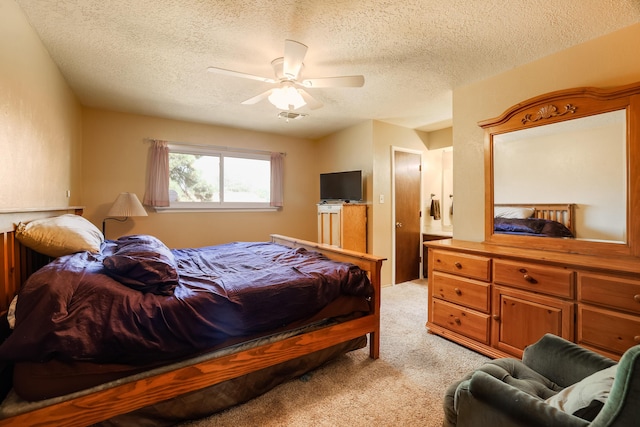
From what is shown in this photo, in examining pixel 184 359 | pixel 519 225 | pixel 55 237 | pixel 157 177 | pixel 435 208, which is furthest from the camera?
pixel 435 208

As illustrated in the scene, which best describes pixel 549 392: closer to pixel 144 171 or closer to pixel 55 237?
pixel 55 237

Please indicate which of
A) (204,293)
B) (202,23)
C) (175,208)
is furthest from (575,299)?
(175,208)

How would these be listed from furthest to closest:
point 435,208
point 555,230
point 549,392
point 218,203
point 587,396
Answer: point 435,208, point 218,203, point 555,230, point 549,392, point 587,396

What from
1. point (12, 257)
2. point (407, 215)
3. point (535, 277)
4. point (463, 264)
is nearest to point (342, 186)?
point (407, 215)

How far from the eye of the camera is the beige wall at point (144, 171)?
11.6 ft

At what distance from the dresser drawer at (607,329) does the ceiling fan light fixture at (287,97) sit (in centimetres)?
247

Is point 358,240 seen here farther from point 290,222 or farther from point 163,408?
→ point 163,408


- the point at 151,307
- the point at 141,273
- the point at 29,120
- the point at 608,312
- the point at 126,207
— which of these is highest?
the point at 29,120

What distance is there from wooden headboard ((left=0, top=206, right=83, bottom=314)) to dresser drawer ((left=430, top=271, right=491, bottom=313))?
2905 millimetres

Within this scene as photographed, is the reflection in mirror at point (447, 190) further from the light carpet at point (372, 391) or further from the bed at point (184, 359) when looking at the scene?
the bed at point (184, 359)

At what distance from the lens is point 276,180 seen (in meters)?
4.68

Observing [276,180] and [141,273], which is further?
[276,180]

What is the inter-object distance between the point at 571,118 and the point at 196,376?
3.09 metres

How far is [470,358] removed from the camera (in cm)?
219
